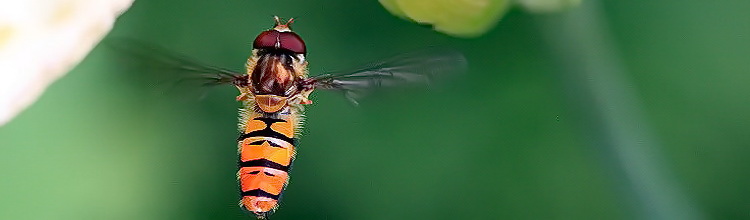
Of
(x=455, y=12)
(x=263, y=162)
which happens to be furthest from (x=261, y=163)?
(x=455, y=12)

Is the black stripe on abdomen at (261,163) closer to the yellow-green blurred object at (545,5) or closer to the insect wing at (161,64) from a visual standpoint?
the insect wing at (161,64)

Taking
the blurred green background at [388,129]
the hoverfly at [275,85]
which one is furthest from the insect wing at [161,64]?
the blurred green background at [388,129]

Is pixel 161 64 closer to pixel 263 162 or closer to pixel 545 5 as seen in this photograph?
pixel 263 162

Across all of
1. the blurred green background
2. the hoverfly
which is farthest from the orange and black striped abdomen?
the blurred green background

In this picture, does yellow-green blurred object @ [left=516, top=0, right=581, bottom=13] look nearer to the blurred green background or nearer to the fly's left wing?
the fly's left wing

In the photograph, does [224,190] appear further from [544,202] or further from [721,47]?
[721,47]

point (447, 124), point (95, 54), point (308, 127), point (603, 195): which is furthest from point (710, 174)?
point (95, 54)

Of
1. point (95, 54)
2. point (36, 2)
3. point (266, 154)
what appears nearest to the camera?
point (36, 2)
